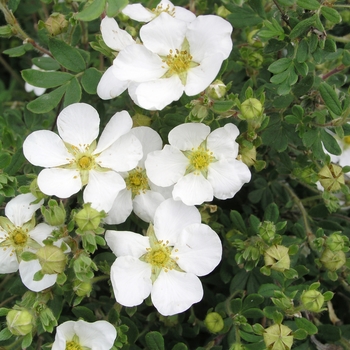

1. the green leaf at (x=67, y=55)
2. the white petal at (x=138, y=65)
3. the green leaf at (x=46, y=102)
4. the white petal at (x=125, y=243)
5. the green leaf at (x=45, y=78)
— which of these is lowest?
the white petal at (x=125, y=243)

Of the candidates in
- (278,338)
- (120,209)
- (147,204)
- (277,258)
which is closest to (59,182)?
(120,209)

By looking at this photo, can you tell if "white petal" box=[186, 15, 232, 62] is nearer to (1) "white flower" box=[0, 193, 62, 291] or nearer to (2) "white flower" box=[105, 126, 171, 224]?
(2) "white flower" box=[105, 126, 171, 224]

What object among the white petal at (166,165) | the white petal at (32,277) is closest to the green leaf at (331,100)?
the white petal at (166,165)

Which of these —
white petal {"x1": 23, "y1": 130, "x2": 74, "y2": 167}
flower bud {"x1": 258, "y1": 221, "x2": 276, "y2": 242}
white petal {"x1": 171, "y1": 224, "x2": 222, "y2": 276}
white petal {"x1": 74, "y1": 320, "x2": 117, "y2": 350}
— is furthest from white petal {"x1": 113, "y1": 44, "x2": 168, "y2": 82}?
white petal {"x1": 74, "y1": 320, "x2": 117, "y2": 350}

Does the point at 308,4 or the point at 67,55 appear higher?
the point at 308,4

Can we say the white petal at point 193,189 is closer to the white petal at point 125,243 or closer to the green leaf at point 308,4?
the white petal at point 125,243

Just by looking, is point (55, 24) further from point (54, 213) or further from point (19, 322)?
point (19, 322)
